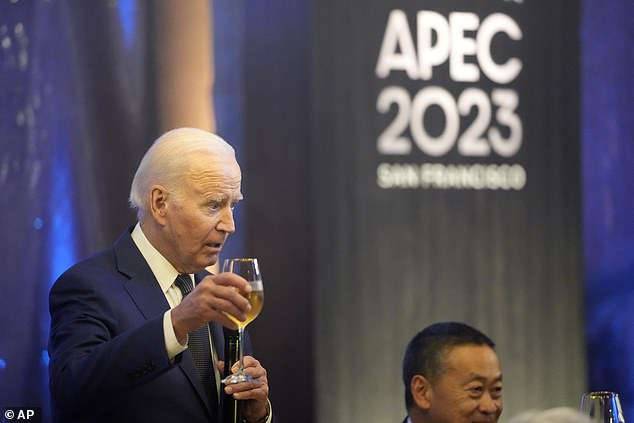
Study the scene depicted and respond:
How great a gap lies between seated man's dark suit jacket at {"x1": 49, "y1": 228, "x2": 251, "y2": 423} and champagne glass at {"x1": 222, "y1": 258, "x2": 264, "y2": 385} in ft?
0.45

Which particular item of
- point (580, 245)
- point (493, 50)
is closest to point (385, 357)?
point (580, 245)

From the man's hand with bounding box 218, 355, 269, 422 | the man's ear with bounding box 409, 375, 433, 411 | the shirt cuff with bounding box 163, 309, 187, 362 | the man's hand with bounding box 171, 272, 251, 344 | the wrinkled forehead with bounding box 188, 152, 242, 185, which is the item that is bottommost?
the man's ear with bounding box 409, 375, 433, 411

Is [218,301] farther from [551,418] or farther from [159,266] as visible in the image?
→ [551,418]

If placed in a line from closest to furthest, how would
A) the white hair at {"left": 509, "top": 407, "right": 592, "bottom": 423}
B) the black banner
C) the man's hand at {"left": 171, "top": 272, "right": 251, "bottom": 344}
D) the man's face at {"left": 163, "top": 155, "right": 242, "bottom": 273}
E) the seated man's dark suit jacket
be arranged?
the white hair at {"left": 509, "top": 407, "right": 592, "bottom": 423} < the man's hand at {"left": 171, "top": 272, "right": 251, "bottom": 344} < the seated man's dark suit jacket < the man's face at {"left": 163, "top": 155, "right": 242, "bottom": 273} < the black banner

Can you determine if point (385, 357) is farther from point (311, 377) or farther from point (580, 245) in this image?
point (580, 245)

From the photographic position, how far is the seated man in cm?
303

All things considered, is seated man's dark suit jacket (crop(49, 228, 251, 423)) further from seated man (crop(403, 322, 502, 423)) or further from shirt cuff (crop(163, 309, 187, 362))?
seated man (crop(403, 322, 502, 423))

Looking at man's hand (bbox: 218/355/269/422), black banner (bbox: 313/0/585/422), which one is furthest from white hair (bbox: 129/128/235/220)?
black banner (bbox: 313/0/585/422)

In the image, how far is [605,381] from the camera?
4699mm

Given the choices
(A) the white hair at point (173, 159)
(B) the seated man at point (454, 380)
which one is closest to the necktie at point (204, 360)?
(A) the white hair at point (173, 159)

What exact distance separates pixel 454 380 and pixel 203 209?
105 cm

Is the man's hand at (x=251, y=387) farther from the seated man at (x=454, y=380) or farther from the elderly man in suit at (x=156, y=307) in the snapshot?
the seated man at (x=454, y=380)

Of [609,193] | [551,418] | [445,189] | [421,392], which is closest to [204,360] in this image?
[421,392]

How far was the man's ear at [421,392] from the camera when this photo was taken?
3088 mm
